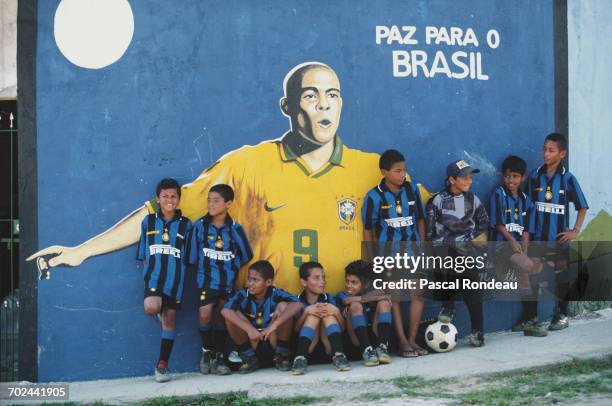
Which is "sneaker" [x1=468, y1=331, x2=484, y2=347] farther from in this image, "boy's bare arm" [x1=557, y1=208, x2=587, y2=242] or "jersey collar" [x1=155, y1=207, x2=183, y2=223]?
"jersey collar" [x1=155, y1=207, x2=183, y2=223]

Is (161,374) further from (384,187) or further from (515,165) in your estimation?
(515,165)

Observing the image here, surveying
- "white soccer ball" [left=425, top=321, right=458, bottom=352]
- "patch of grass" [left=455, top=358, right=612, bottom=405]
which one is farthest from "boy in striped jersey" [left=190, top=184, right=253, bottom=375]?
"patch of grass" [left=455, top=358, right=612, bottom=405]

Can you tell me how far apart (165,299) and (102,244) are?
0.78m

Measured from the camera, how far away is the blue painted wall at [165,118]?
600 cm

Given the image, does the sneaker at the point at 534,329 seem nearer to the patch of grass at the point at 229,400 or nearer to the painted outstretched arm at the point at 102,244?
the patch of grass at the point at 229,400

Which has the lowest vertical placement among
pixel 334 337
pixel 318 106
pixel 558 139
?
pixel 334 337

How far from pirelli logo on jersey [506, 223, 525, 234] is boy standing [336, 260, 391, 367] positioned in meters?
1.49

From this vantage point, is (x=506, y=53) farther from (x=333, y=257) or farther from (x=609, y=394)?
(x=609, y=394)

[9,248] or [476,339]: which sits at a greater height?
[9,248]

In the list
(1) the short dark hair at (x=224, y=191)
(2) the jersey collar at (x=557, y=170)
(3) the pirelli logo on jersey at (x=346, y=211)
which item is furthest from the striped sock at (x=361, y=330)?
(2) the jersey collar at (x=557, y=170)

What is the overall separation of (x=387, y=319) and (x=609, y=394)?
1.85 m

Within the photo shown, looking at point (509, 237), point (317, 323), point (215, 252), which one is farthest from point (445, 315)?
point (215, 252)

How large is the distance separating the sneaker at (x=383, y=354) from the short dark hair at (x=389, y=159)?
162 cm

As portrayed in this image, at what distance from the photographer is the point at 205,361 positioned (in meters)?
5.94
